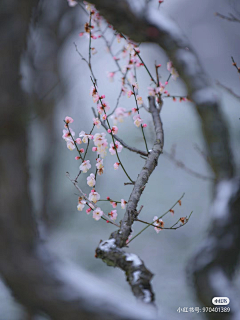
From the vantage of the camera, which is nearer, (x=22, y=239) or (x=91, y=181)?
(x=22, y=239)

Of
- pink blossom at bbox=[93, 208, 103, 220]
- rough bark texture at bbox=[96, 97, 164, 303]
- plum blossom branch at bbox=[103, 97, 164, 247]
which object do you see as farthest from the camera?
pink blossom at bbox=[93, 208, 103, 220]

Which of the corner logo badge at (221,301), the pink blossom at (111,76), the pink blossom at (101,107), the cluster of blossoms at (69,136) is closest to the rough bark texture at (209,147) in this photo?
the corner logo badge at (221,301)

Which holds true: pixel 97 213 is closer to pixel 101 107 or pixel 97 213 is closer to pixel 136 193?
pixel 136 193

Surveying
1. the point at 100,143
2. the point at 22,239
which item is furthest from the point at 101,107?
the point at 22,239

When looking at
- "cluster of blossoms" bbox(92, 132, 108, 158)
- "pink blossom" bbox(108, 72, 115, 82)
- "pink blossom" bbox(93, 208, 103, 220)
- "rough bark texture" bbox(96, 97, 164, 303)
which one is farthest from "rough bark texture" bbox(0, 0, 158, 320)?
"pink blossom" bbox(108, 72, 115, 82)

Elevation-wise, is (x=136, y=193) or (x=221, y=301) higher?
(x=136, y=193)

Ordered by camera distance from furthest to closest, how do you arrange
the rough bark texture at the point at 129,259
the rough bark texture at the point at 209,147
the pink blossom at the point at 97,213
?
1. the pink blossom at the point at 97,213
2. the rough bark texture at the point at 129,259
3. the rough bark texture at the point at 209,147

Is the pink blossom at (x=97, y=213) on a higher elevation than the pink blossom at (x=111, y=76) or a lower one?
lower

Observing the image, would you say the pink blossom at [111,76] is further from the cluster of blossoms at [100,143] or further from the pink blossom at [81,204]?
the pink blossom at [81,204]

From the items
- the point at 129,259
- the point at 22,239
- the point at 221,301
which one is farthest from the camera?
the point at 22,239

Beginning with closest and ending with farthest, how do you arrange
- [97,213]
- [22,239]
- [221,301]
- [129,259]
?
[221,301], [129,259], [22,239], [97,213]

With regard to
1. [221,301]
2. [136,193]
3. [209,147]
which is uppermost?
[209,147]

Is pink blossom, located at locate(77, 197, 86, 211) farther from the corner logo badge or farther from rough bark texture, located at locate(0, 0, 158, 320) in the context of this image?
the corner logo badge

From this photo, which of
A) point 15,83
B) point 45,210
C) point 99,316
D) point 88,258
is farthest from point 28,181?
point 88,258
